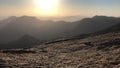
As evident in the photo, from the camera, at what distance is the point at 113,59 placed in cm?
3578

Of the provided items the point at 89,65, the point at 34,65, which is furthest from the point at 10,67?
the point at 89,65

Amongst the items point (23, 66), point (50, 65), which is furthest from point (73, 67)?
point (23, 66)

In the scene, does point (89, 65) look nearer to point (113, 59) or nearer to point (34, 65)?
point (113, 59)

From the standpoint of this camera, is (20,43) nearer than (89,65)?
No

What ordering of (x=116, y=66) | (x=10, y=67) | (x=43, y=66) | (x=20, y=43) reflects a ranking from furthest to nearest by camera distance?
(x=20, y=43) → (x=43, y=66) → (x=10, y=67) → (x=116, y=66)

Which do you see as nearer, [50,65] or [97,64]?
[97,64]

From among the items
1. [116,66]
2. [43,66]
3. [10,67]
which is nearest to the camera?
[116,66]

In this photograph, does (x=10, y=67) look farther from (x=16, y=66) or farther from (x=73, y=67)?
(x=73, y=67)

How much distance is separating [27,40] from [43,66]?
159m

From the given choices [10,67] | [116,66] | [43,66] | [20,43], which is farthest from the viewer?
[20,43]

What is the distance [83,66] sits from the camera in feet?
112

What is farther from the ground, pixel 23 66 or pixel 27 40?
pixel 27 40

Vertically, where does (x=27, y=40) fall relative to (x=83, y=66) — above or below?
above

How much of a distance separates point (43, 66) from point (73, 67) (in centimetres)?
439
